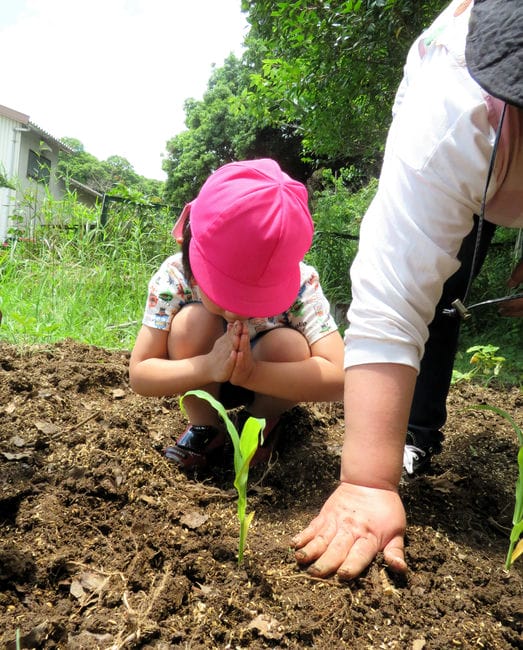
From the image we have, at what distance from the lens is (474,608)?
1.02 meters

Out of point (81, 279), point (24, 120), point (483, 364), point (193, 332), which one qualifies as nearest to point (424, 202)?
point (193, 332)

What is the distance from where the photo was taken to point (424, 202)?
3.64 feet

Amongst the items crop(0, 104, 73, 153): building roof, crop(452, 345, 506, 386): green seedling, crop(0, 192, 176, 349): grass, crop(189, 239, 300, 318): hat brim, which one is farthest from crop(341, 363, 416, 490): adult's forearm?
crop(0, 104, 73, 153): building roof

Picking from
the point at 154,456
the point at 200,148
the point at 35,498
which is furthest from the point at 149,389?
the point at 200,148

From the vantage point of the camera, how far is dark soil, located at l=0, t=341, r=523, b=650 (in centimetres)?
94

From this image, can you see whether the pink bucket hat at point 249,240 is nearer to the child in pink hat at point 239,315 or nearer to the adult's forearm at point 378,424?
the child in pink hat at point 239,315

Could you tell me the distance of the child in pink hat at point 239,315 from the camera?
1.47m

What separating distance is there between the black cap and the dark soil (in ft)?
2.77

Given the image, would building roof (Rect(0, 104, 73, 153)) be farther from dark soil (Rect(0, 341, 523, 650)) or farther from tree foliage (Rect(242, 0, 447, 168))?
dark soil (Rect(0, 341, 523, 650))

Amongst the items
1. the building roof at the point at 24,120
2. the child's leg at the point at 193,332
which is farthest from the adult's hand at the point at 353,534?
the building roof at the point at 24,120

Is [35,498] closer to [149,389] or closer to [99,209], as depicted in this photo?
[149,389]

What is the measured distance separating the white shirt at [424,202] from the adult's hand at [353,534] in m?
0.28

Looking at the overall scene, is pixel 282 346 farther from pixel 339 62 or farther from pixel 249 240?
pixel 339 62

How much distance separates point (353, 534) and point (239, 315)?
2.21 feet
